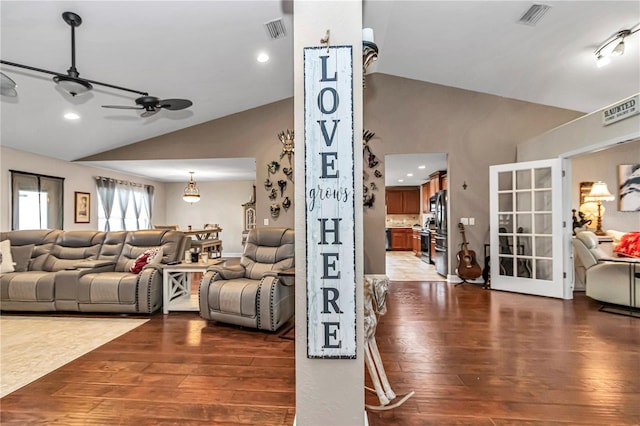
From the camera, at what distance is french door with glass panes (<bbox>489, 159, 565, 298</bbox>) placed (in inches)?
167

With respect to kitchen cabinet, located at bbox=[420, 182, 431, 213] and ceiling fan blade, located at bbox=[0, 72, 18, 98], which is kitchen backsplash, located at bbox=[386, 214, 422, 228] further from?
ceiling fan blade, located at bbox=[0, 72, 18, 98]

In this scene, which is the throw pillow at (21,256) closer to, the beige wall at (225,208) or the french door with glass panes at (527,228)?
the beige wall at (225,208)

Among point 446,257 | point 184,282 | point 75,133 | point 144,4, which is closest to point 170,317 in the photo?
point 184,282

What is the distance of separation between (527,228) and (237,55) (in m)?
4.86

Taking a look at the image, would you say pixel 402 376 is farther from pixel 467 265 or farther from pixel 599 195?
pixel 599 195

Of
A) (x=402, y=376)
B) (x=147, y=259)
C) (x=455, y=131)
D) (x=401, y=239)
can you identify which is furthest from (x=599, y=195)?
(x=147, y=259)

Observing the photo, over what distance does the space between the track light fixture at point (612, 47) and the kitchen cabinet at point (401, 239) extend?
6.94 metres

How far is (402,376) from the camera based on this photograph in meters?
2.17

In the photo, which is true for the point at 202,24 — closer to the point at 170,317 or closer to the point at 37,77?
the point at 37,77

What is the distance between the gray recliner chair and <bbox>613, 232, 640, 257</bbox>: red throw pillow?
4.59 meters

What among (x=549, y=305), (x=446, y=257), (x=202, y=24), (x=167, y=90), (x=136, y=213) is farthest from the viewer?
(x=136, y=213)

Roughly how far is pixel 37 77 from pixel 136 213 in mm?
5329

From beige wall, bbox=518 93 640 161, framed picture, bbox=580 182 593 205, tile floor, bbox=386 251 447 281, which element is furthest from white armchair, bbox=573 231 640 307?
tile floor, bbox=386 251 447 281

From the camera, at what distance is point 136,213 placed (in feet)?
27.2
